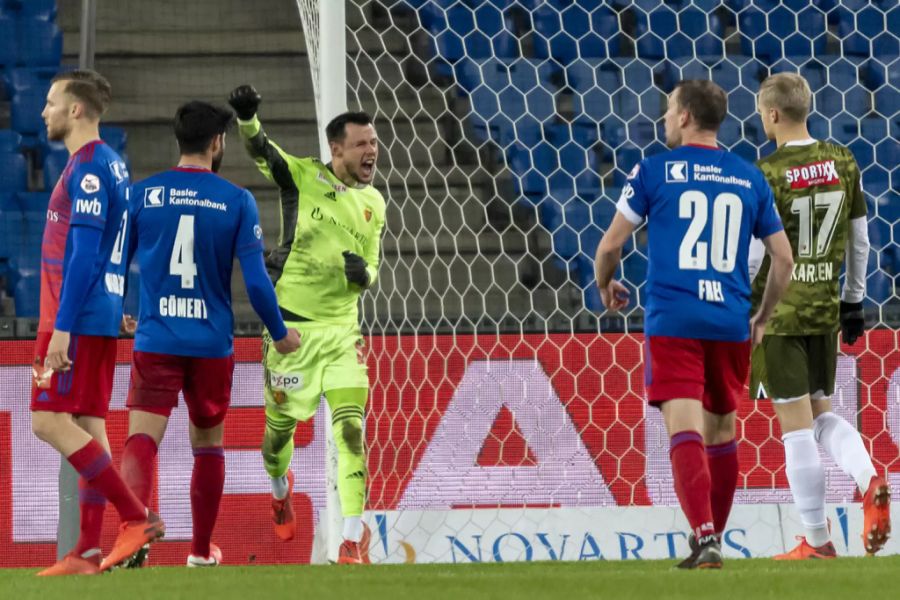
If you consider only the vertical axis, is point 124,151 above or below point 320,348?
above

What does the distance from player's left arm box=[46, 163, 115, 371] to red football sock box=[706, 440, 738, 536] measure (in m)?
1.92

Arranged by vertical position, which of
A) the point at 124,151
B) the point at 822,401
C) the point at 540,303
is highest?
the point at 124,151

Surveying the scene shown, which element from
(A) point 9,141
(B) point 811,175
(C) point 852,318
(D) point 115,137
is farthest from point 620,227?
(A) point 9,141

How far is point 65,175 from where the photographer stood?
441cm

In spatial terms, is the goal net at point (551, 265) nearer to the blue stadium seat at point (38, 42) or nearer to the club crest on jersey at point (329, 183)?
the club crest on jersey at point (329, 183)

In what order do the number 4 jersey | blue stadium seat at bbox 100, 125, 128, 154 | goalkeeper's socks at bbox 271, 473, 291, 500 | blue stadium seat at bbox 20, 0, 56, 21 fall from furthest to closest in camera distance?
1. blue stadium seat at bbox 20, 0, 56, 21
2. blue stadium seat at bbox 100, 125, 128, 154
3. goalkeeper's socks at bbox 271, 473, 291, 500
4. the number 4 jersey

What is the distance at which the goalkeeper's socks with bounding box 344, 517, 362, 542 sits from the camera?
517 centimetres

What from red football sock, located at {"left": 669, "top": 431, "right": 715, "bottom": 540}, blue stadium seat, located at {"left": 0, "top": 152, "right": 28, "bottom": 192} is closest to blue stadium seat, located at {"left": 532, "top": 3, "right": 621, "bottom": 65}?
blue stadium seat, located at {"left": 0, "top": 152, "right": 28, "bottom": 192}

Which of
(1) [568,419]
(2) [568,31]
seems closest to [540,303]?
(1) [568,419]

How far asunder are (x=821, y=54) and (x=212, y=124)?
5.37 metres

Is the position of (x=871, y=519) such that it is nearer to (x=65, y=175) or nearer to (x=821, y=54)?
(x=65, y=175)

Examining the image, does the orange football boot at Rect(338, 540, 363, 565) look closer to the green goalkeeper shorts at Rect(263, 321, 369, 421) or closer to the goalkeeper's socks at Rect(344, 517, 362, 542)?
the goalkeeper's socks at Rect(344, 517, 362, 542)

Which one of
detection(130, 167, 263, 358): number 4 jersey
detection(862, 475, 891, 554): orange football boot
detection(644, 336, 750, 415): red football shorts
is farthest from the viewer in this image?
detection(862, 475, 891, 554): orange football boot

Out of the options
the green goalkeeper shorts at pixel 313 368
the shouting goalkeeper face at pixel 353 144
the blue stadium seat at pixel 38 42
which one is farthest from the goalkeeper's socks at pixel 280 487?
the blue stadium seat at pixel 38 42
